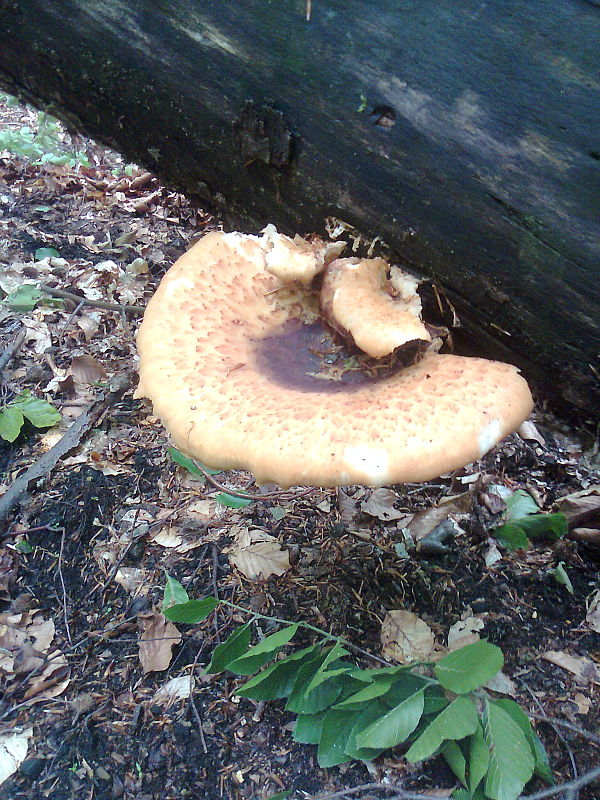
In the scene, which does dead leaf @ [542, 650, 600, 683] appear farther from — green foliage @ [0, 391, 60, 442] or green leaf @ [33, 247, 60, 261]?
green leaf @ [33, 247, 60, 261]

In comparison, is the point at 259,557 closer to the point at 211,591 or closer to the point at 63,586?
the point at 211,591

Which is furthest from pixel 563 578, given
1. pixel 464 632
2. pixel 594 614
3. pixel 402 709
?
pixel 402 709

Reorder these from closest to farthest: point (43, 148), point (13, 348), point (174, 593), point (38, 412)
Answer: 1. point (174, 593)
2. point (38, 412)
3. point (13, 348)
4. point (43, 148)

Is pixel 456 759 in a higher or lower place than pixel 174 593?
higher

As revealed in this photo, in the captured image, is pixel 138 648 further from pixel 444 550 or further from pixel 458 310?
pixel 458 310

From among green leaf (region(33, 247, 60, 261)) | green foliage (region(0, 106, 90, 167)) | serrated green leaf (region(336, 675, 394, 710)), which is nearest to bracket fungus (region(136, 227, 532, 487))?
serrated green leaf (region(336, 675, 394, 710))

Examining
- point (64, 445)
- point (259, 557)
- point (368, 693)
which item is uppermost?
point (368, 693)
